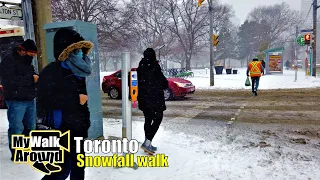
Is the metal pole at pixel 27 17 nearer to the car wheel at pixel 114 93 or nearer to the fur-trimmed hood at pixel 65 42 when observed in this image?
the fur-trimmed hood at pixel 65 42

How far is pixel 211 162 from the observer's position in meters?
4.26

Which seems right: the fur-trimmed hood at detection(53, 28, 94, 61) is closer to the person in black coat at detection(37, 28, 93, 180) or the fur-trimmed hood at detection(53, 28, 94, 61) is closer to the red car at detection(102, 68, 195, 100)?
the person in black coat at detection(37, 28, 93, 180)

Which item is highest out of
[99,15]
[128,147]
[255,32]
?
[255,32]

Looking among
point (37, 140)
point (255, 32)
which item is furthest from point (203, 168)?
point (255, 32)

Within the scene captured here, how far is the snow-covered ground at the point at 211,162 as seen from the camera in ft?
12.2

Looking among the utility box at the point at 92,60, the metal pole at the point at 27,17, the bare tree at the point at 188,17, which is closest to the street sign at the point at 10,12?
the metal pole at the point at 27,17

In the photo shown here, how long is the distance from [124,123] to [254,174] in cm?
205

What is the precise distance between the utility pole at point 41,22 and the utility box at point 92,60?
285 millimetres

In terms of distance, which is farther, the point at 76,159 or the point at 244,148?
the point at 244,148

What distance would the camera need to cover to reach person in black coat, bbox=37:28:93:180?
8.05 ft

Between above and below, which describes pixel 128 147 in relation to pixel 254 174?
above

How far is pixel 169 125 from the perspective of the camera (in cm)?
698

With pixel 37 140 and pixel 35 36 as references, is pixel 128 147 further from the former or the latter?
pixel 35 36

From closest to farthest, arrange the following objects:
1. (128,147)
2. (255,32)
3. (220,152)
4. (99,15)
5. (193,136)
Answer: (128,147), (220,152), (193,136), (99,15), (255,32)
